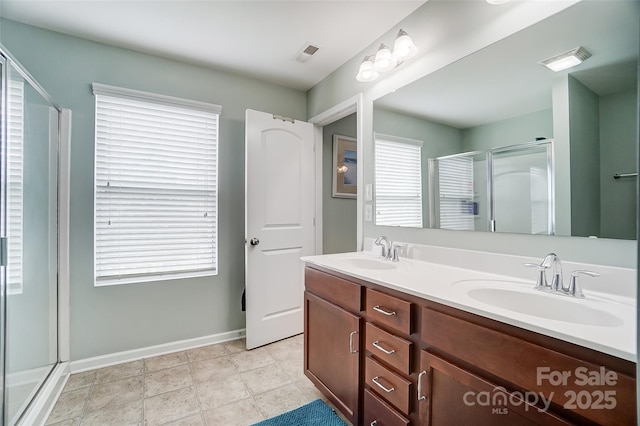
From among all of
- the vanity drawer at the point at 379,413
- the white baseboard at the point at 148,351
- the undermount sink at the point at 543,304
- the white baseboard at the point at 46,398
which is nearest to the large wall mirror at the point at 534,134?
the undermount sink at the point at 543,304

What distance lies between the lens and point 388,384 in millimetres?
1202

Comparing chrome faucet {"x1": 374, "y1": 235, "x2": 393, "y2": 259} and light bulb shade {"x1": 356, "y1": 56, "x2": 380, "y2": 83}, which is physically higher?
light bulb shade {"x1": 356, "y1": 56, "x2": 380, "y2": 83}

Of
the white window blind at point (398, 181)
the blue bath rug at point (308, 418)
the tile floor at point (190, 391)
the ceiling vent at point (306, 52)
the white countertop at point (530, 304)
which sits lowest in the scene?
the tile floor at point (190, 391)

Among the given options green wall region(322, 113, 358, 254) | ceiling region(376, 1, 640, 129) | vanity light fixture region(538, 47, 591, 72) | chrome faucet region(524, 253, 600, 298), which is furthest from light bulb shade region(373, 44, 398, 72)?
chrome faucet region(524, 253, 600, 298)

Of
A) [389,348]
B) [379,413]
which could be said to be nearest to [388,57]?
[389,348]

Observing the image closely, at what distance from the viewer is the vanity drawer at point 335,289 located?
141 cm

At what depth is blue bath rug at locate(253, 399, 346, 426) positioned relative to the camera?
1541 millimetres

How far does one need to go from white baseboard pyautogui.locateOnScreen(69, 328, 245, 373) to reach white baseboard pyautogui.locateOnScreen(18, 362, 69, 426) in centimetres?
10

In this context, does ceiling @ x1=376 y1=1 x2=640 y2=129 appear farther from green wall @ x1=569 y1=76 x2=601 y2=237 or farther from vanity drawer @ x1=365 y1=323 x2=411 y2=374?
vanity drawer @ x1=365 y1=323 x2=411 y2=374

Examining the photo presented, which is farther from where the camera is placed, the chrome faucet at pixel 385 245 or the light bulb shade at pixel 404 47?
the chrome faucet at pixel 385 245

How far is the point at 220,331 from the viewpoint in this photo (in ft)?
8.52

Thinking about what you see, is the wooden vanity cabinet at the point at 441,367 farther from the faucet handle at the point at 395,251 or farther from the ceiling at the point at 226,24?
the ceiling at the point at 226,24

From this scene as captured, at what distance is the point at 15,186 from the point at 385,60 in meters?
2.26

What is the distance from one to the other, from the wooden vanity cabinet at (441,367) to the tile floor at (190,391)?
381mm
